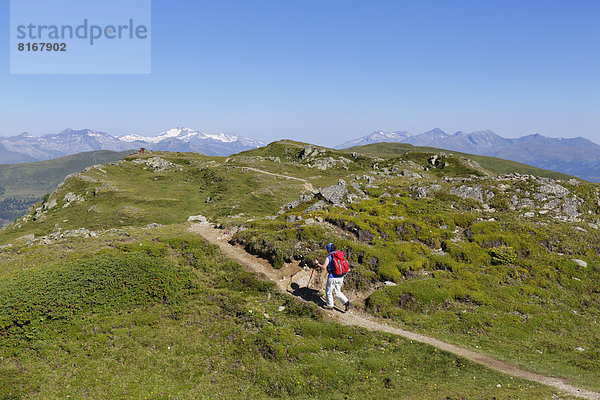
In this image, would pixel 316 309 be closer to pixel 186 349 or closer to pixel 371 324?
pixel 371 324

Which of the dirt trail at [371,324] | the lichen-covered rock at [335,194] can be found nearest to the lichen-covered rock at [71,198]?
the dirt trail at [371,324]

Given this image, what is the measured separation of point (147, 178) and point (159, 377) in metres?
113

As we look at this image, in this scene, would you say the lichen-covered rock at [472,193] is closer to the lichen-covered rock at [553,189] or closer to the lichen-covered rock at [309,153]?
the lichen-covered rock at [553,189]

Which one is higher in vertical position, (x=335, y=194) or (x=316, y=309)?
(x=335, y=194)

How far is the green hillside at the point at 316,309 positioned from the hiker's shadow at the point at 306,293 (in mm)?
1428

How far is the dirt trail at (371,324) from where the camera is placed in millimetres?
17297

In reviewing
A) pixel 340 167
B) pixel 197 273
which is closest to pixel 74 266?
pixel 197 273

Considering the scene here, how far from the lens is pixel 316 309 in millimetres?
24891

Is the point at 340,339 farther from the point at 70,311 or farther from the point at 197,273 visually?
the point at 70,311

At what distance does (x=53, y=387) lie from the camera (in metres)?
15.8

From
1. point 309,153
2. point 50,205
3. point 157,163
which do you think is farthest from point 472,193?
point 157,163

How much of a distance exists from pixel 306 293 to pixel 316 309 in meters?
3.05

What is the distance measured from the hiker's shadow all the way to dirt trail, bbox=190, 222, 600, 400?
48 centimetres

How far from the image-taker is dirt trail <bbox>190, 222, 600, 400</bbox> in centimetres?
1730
